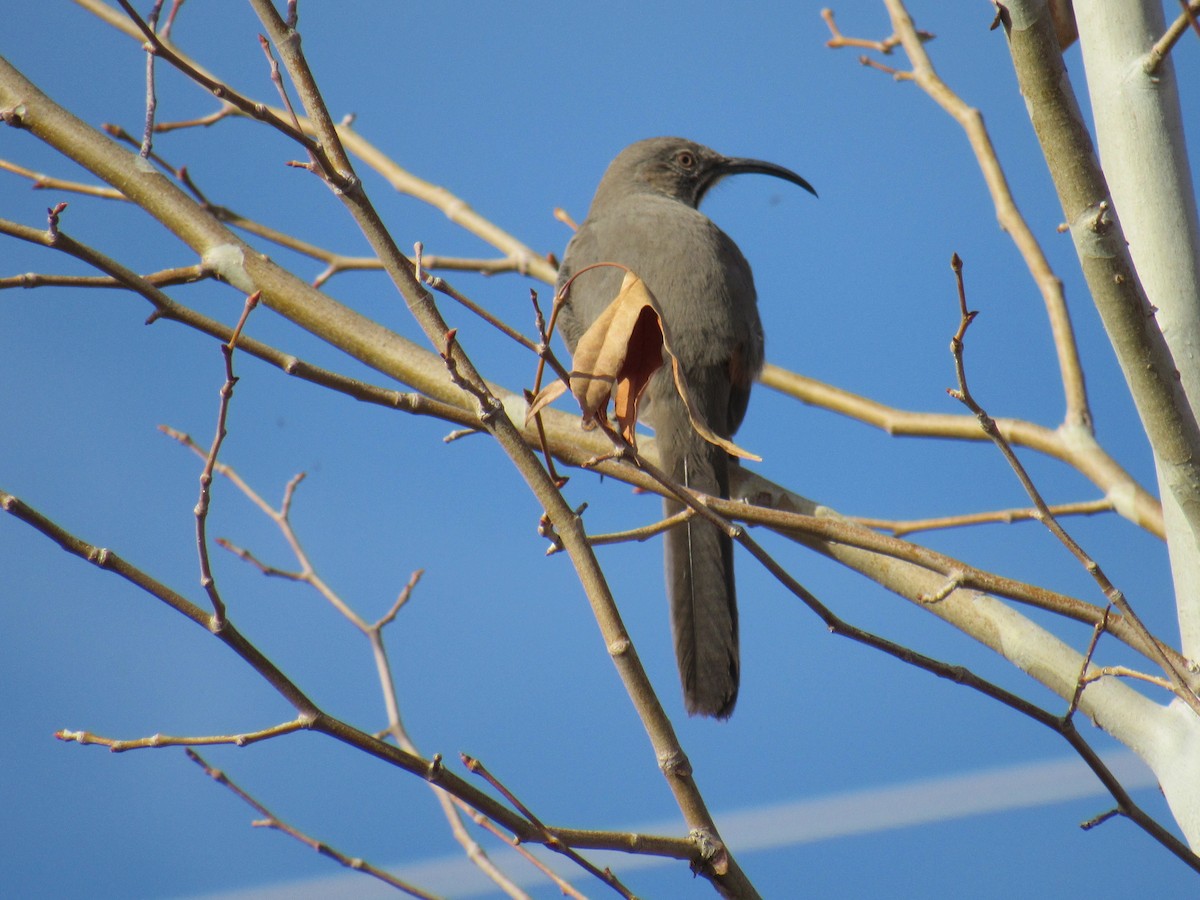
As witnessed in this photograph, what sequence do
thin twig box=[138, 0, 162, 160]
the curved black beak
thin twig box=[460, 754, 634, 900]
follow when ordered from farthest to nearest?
the curved black beak
thin twig box=[138, 0, 162, 160]
thin twig box=[460, 754, 634, 900]

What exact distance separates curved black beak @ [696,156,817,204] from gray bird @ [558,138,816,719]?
1.30ft

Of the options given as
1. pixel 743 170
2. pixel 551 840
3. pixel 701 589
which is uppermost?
pixel 743 170

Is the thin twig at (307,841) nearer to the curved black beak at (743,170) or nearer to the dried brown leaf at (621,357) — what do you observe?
the dried brown leaf at (621,357)

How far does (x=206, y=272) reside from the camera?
2.68 meters

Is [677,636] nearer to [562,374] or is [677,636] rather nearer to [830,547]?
[830,547]

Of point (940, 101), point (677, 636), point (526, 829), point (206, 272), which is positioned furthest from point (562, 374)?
point (940, 101)

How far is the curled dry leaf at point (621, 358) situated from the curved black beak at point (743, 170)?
15.1ft

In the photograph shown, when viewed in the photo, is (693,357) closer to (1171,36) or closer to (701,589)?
(701,589)

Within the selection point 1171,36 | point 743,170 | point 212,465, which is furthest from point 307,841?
point 743,170

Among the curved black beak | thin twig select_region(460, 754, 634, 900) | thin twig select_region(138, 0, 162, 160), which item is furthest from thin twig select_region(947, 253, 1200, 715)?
the curved black beak

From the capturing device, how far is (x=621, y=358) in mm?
1508

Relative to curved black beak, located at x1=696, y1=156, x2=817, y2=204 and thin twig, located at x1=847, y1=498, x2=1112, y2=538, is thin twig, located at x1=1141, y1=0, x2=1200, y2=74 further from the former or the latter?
curved black beak, located at x1=696, y1=156, x2=817, y2=204

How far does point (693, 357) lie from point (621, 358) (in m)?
2.74

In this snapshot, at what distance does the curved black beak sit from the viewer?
5.98 m
